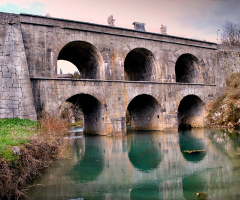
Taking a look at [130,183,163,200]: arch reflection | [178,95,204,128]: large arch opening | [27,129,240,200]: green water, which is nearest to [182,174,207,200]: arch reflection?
[27,129,240,200]: green water

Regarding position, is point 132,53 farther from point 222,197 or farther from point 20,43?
point 222,197

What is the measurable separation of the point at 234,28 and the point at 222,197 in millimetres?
43732

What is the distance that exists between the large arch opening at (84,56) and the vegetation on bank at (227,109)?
11897mm

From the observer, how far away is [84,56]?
21.0m

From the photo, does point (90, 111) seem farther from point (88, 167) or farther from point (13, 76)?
point (88, 167)

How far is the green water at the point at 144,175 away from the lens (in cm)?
705

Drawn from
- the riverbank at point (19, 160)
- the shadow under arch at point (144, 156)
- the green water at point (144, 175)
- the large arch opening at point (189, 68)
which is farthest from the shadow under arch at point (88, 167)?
the large arch opening at point (189, 68)

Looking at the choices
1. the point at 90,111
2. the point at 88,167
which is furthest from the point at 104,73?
the point at 88,167

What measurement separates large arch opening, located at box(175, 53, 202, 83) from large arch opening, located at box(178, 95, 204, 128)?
1.91 m

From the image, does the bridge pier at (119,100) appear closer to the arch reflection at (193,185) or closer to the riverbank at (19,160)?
the riverbank at (19,160)

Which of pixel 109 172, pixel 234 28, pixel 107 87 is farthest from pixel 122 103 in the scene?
pixel 234 28

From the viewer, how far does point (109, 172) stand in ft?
31.3

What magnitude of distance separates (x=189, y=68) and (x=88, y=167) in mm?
18747

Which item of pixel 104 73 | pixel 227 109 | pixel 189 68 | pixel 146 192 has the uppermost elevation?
pixel 189 68
